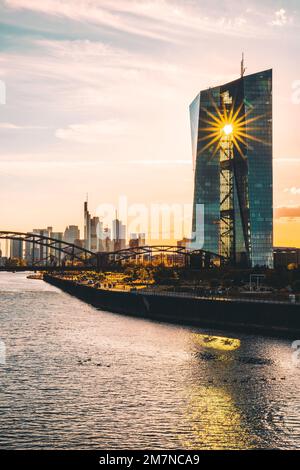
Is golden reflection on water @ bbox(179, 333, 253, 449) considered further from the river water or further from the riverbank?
the riverbank

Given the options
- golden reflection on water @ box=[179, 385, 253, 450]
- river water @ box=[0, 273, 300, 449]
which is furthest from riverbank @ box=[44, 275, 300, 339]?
golden reflection on water @ box=[179, 385, 253, 450]

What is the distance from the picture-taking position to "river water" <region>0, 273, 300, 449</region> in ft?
109

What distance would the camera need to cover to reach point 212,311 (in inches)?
3346

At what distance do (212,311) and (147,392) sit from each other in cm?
4309

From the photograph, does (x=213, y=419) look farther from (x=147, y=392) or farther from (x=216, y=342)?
(x=216, y=342)

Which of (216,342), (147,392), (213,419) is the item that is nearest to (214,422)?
(213,419)

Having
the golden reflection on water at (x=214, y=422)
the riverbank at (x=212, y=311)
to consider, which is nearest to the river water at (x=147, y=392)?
the golden reflection on water at (x=214, y=422)

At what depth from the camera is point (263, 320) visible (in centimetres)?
7612

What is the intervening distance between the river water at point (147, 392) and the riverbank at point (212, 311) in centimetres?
571

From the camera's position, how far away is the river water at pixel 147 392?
109ft

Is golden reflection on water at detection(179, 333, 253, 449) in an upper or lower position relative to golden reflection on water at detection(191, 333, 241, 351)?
lower

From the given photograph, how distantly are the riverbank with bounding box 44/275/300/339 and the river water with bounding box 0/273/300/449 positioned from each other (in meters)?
5.71

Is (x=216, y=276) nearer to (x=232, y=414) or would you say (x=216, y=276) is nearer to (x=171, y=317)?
(x=171, y=317)

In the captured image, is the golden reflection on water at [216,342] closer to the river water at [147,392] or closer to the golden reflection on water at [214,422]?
the river water at [147,392]
